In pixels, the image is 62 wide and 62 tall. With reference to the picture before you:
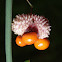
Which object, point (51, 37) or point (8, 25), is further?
point (51, 37)

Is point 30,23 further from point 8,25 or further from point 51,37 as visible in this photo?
point 51,37

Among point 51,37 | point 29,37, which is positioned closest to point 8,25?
point 29,37

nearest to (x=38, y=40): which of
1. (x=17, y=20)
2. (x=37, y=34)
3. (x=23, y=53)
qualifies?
(x=37, y=34)

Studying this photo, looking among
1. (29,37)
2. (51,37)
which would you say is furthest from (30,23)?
(51,37)

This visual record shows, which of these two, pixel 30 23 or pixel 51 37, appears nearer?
pixel 30 23

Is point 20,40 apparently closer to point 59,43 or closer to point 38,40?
point 38,40
